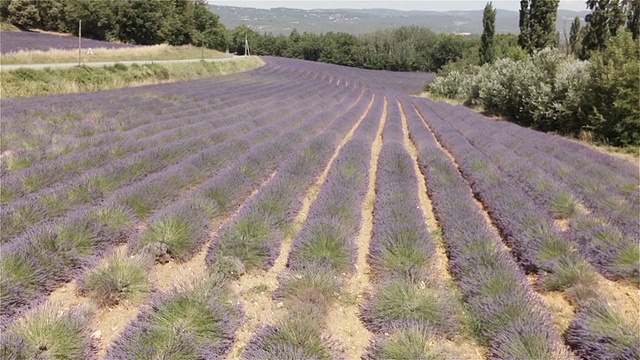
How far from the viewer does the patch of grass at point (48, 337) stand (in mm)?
2645

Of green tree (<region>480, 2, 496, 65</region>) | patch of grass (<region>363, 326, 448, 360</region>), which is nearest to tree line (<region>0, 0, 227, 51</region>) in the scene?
green tree (<region>480, 2, 496, 65</region>)

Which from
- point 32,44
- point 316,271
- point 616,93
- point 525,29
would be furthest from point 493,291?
point 32,44

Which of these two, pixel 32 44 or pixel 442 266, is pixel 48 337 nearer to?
pixel 442 266

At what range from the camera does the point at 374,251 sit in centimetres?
470

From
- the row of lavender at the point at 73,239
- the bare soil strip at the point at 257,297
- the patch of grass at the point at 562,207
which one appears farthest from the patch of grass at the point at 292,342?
the patch of grass at the point at 562,207

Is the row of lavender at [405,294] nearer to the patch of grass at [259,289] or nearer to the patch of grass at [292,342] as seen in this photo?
the patch of grass at [292,342]

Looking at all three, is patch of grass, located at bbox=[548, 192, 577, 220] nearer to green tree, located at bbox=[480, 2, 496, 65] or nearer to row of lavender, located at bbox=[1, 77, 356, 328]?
row of lavender, located at bbox=[1, 77, 356, 328]

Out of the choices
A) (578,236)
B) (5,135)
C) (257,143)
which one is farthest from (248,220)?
(5,135)

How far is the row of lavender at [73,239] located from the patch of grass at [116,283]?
0.32m

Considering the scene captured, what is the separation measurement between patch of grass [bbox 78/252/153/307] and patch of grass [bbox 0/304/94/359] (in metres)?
0.40

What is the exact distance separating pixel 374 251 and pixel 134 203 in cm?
290

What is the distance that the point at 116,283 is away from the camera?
3.59 meters

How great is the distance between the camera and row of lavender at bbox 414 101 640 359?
10.4 feet

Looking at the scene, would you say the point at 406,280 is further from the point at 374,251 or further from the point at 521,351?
the point at 521,351
